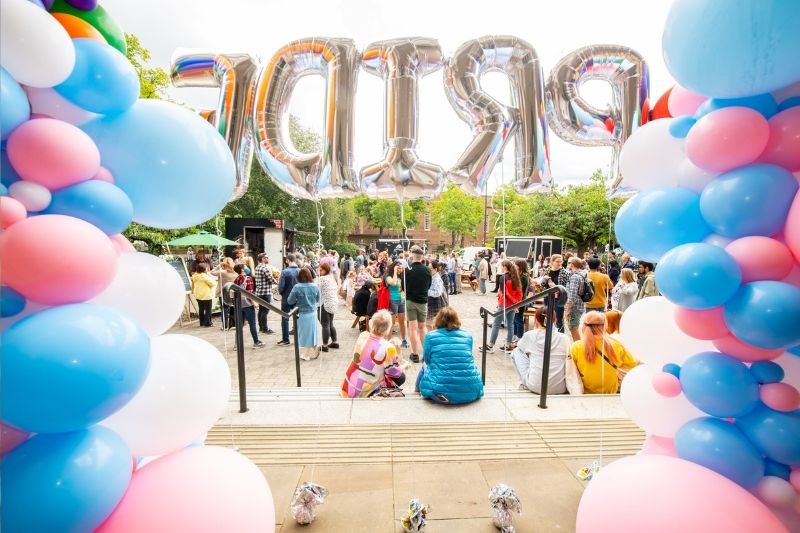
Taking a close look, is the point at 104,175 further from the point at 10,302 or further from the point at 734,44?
the point at 734,44

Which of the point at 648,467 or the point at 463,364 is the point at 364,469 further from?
the point at 648,467

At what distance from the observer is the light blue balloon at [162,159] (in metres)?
1.19

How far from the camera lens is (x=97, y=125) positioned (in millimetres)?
1166

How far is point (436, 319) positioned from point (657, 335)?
2179mm

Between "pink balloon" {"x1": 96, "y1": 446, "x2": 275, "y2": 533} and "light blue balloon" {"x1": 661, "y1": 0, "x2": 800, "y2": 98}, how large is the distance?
1972 mm

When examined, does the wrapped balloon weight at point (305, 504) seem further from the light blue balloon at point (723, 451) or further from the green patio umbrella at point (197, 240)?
the green patio umbrella at point (197, 240)

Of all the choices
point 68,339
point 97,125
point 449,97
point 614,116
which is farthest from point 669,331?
point 97,125

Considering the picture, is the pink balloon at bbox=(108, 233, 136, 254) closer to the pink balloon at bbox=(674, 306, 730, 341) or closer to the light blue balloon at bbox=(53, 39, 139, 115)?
the light blue balloon at bbox=(53, 39, 139, 115)

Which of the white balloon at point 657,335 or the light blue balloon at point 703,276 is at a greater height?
the light blue balloon at point 703,276

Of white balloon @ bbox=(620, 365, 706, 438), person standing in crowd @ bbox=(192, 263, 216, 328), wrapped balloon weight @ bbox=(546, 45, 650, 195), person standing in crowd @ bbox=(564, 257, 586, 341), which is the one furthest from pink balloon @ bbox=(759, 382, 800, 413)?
person standing in crowd @ bbox=(192, 263, 216, 328)

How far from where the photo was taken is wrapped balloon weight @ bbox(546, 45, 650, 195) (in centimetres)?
216

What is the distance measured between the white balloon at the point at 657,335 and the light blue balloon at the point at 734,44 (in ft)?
→ 2.70

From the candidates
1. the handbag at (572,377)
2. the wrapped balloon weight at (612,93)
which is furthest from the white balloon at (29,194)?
the handbag at (572,377)

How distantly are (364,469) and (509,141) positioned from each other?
2.19 m
